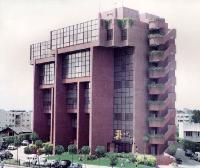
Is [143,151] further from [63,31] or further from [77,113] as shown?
[63,31]

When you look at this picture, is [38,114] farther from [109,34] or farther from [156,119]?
[156,119]

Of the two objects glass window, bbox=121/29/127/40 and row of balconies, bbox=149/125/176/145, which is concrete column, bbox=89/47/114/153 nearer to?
glass window, bbox=121/29/127/40

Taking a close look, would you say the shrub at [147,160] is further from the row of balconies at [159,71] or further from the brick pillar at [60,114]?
the brick pillar at [60,114]

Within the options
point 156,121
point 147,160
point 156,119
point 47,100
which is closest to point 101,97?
point 156,119

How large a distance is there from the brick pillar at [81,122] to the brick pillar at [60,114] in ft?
23.4

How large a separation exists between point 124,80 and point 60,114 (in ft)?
55.0

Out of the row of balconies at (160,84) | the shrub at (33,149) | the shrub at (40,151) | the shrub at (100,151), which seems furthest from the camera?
the shrub at (33,149)

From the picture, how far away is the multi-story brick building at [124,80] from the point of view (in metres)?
81.7

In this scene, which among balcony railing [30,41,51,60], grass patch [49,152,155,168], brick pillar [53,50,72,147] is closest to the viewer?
grass patch [49,152,155,168]

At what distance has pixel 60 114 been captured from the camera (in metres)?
91.6

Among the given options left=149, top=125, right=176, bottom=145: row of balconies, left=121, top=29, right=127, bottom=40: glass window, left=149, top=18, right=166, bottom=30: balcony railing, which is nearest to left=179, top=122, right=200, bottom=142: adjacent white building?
left=149, top=125, right=176, bottom=145: row of balconies

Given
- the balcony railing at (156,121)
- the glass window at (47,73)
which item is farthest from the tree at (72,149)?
the glass window at (47,73)

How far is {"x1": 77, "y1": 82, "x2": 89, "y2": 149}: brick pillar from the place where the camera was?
84.8m

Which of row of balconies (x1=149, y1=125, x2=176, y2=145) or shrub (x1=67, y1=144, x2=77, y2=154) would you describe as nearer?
row of balconies (x1=149, y1=125, x2=176, y2=145)
